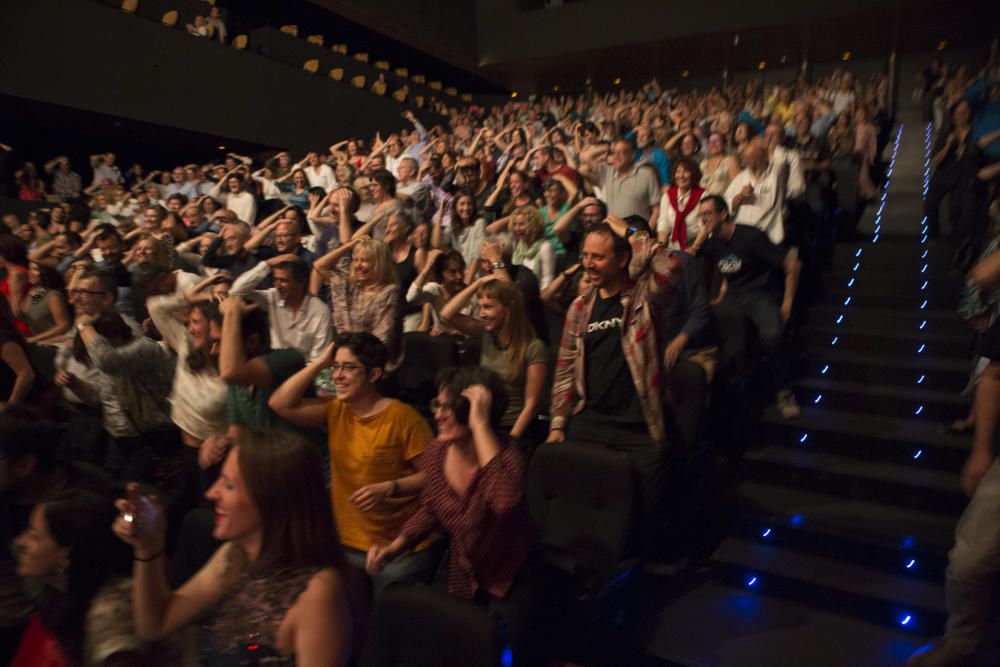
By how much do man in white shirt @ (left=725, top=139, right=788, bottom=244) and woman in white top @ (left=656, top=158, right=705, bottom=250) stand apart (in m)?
0.25

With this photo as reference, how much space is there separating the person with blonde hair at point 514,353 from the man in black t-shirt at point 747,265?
120cm

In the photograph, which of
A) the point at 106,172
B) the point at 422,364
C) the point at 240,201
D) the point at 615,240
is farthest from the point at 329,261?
the point at 106,172

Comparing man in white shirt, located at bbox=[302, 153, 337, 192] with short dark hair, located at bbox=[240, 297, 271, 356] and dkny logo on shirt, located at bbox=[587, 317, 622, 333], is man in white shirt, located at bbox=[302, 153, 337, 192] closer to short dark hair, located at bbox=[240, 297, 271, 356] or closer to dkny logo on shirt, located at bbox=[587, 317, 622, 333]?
short dark hair, located at bbox=[240, 297, 271, 356]

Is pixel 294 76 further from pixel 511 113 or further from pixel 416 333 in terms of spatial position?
pixel 416 333

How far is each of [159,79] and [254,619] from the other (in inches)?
A: 421

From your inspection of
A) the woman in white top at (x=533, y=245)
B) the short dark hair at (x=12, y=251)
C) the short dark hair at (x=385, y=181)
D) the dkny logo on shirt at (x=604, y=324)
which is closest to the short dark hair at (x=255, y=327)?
the dkny logo on shirt at (x=604, y=324)

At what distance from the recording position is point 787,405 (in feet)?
11.1

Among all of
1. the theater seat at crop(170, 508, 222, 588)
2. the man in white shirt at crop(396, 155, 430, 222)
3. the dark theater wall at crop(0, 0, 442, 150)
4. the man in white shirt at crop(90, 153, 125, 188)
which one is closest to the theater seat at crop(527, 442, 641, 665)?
the theater seat at crop(170, 508, 222, 588)

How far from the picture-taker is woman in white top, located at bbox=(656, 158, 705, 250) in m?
4.12

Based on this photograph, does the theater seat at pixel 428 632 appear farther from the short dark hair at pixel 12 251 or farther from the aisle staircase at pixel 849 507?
the short dark hair at pixel 12 251

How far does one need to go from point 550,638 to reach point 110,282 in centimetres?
245

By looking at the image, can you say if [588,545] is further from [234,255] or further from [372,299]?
[234,255]

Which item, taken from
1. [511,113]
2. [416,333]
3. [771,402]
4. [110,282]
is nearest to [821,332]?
[771,402]

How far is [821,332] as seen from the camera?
155 inches
